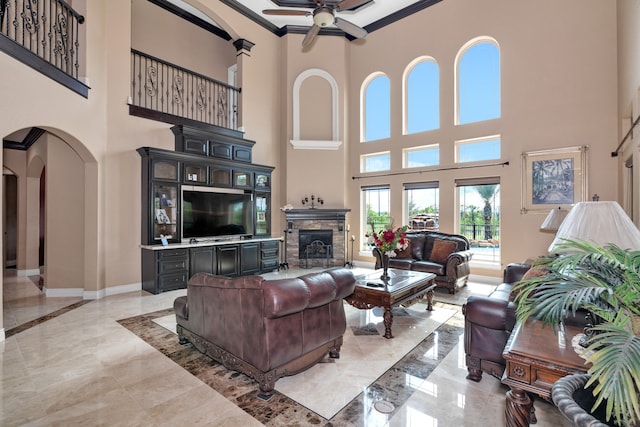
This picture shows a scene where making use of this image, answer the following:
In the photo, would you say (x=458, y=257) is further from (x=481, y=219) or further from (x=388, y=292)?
(x=388, y=292)

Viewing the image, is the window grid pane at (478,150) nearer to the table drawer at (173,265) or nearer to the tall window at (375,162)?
the tall window at (375,162)

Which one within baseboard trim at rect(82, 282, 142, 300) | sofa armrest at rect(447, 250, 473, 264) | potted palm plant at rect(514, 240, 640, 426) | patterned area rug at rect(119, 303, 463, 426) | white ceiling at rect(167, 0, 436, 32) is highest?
white ceiling at rect(167, 0, 436, 32)

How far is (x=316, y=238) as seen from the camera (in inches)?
323

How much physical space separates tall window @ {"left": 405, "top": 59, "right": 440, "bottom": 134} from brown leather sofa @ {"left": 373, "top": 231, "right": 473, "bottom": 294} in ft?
9.11

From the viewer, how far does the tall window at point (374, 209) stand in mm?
8137

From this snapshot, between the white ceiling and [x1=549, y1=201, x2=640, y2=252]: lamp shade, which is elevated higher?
the white ceiling

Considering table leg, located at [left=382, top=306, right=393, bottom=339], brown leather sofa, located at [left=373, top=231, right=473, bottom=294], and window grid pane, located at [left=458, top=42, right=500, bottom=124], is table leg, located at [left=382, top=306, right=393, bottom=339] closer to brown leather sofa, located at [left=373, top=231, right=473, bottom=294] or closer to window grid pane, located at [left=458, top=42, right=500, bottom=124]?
brown leather sofa, located at [left=373, top=231, right=473, bottom=294]

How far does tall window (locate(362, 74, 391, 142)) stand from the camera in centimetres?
815

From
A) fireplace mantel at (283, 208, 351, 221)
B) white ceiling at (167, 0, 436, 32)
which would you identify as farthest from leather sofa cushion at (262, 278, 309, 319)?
white ceiling at (167, 0, 436, 32)

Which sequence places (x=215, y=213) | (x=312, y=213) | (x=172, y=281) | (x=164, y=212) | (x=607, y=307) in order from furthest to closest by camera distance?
1. (x=312, y=213)
2. (x=215, y=213)
3. (x=164, y=212)
4. (x=172, y=281)
5. (x=607, y=307)

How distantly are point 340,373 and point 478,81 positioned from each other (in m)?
6.83

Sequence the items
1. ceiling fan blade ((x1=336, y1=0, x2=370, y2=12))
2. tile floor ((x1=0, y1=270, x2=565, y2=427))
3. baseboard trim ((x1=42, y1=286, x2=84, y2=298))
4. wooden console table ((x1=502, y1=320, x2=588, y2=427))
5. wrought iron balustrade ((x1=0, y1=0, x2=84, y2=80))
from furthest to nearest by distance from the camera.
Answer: baseboard trim ((x1=42, y1=286, x2=84, y2=298)), ceiling fan blade ((x1=336, y1=0, x2=370, y2=12)), wrought iron balustrade ((x1=0, y1=0, x2=84, y2=80)), tile floor ((x1=0, y1=270, x2=565, y2=427)), wooden console table ((x1=502, y1=320, x2=588, y2=427))

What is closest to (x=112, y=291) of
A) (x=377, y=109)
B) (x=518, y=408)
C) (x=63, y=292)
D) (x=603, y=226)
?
(x=63, y=292)

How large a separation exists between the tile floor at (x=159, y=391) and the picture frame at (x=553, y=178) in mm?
3826
